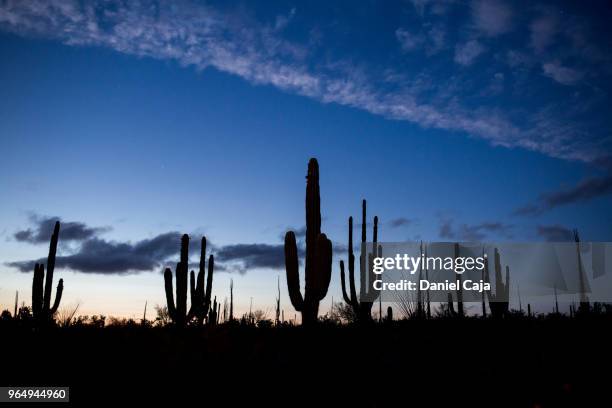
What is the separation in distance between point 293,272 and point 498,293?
1696 cm

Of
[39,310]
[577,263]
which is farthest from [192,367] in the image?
[577,263]

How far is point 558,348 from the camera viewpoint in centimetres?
761

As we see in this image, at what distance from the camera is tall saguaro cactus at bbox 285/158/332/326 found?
→ 11.2m

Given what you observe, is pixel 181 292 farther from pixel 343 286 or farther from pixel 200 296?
pixel 343 286

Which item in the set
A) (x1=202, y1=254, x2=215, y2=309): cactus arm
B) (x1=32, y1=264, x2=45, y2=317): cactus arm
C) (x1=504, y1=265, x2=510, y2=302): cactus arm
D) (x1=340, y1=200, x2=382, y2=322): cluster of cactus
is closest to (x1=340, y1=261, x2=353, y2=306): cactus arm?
(x1=340, y1=200, x2=382, y2=322): cluster of cactus

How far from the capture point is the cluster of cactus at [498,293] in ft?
71.5

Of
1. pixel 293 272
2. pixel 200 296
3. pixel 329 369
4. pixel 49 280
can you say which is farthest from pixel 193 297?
pixel 329 369

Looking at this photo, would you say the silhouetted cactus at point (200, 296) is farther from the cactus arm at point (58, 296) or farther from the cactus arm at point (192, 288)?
the cactus arm at point (58, 296)

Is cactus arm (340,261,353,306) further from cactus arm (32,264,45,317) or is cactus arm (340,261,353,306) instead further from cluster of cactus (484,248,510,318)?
cactus arm (32,264,45,317)

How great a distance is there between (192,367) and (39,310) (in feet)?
44.5

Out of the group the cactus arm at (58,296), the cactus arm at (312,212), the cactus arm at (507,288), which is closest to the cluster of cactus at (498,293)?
the cactus arm at (507,288)

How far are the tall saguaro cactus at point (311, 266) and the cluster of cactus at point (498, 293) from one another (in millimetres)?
11658

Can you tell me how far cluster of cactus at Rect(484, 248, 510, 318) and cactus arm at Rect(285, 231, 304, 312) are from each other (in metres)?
11.9

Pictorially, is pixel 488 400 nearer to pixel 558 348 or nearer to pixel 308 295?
pixel 558 348
